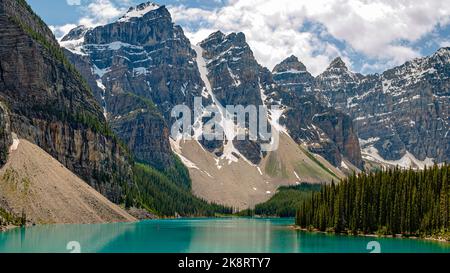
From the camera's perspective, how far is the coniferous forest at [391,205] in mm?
135250

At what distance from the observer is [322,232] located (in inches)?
6358

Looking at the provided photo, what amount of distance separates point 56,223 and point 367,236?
9075 centimetres

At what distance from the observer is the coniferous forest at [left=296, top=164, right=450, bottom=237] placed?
135250 millimetres

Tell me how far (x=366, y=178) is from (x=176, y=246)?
67790 mm

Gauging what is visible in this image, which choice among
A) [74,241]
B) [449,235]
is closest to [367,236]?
[449,235]

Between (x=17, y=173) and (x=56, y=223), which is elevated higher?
(x=17, y=173)

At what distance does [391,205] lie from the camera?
14388 centimetres
